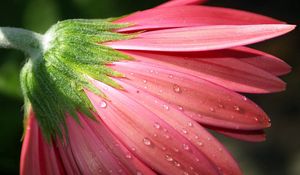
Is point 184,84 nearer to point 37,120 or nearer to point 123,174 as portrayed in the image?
point 123,174

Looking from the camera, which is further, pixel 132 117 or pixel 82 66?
pixel 82 66

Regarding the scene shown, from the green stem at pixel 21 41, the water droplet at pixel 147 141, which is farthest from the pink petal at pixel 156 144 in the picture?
the green stem at pixel 21 41

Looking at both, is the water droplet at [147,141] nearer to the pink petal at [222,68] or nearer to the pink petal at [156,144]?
the pink petal at [156,144]

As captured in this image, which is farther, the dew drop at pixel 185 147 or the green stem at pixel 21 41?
the green stem at pixel 21 41

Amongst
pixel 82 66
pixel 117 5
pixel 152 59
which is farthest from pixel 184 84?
pixel 117 5

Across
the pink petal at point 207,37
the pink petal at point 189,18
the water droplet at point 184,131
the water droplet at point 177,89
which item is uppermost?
the pink petal at point 189,18

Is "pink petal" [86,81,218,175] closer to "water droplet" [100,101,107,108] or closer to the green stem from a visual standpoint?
"water droplet" [100,101,107,108]

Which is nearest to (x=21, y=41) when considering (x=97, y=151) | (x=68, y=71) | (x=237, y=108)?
(x=68, y=71)

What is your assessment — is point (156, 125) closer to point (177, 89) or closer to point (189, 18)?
point (177, 89)
